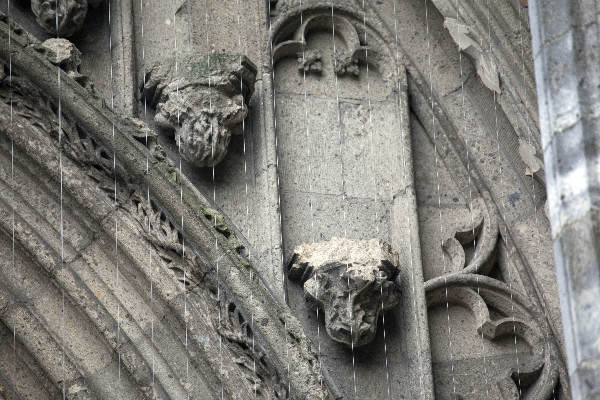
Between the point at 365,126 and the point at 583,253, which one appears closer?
the point at 583,253

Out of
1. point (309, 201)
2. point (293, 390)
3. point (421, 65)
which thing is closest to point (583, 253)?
→ point (293, 390)

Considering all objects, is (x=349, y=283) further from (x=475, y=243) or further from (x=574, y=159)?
(x=574, y=159)

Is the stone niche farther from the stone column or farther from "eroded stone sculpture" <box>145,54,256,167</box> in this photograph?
the stone column

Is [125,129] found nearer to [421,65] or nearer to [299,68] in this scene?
[299,68]

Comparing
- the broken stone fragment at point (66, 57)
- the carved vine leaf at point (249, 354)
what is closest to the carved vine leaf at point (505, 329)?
the carved vine leaf at point (249, 354)

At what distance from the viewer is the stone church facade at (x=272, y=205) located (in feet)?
21.2

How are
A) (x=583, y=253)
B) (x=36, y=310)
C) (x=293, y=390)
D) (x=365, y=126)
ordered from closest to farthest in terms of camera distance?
1. (x=583, y=253)
2. (x=293, y=390)
3. (x=36, y=310)
4. (x=365, y=126)

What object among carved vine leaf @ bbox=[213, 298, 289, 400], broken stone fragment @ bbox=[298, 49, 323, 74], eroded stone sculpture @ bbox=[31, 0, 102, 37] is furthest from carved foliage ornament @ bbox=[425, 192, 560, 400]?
eroded stone sculpture @ bbox=[31, 0, 102, 37]

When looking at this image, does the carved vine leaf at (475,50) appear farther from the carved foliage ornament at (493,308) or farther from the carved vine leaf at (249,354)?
the carved vine leaf at (249,354)

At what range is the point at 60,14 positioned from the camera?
23.2 ft

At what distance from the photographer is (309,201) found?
686 cm

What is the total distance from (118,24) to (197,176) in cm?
81

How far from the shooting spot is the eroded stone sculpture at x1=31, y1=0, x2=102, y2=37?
23.2ft

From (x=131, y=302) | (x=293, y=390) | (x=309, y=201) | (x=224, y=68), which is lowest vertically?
(x=293, y=390)
